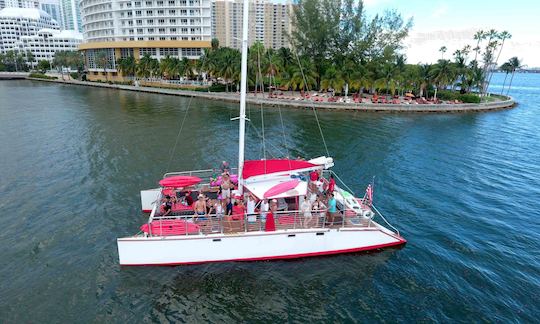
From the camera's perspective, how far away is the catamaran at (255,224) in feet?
47.5

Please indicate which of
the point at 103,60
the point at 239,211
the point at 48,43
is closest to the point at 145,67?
the point at 103,60

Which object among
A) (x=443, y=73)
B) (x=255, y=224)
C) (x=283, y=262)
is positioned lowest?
(x=283, y=262)

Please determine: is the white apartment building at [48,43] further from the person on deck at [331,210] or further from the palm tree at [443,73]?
the person on deck at [331,210]

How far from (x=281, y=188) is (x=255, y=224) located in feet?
6.60

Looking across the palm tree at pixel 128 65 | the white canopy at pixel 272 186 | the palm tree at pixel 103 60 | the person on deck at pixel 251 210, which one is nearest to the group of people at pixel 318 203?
the white canopy at pixel 272 186

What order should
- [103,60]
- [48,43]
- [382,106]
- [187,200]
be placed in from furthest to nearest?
[48,43] < [103,60] < [382,106] < [187,200]

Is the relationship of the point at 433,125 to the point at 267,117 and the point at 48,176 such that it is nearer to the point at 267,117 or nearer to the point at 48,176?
the point at 267,117

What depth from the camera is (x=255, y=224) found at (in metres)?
15.2

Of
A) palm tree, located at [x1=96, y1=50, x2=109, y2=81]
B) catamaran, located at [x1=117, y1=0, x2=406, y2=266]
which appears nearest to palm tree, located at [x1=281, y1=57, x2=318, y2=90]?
catamaran, located at [x1=117, y1=0, x2=406, y2=266]

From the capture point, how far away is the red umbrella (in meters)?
15.2

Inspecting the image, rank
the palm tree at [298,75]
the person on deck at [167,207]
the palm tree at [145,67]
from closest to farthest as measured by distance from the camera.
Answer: the person on deck at [167,207] < the palm tree at [298,75] < the palm tree at [145,67]

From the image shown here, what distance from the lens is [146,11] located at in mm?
102938

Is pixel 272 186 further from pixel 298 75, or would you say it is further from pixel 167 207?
pixel 298 75

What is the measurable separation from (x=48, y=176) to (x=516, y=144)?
46.1 m
